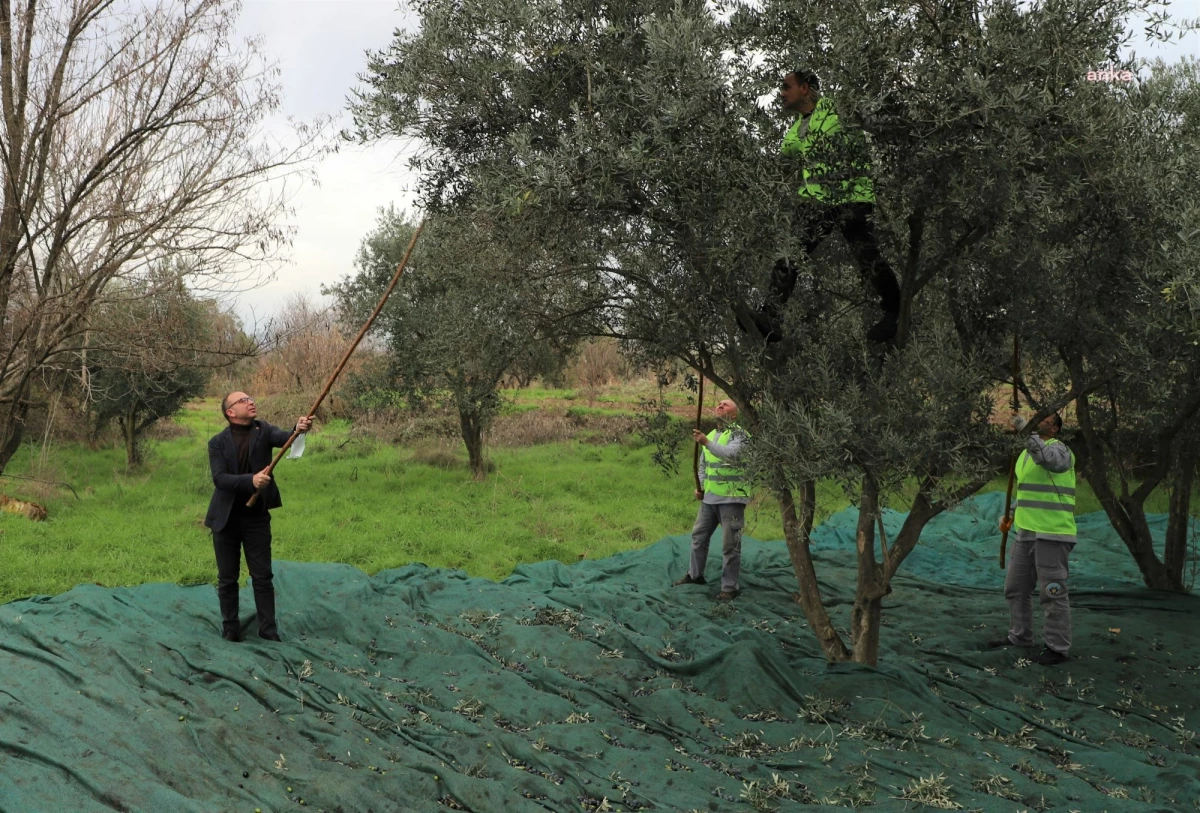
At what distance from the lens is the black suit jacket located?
825 centimetres

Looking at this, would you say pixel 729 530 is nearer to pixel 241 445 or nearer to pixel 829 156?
pixel 241 445

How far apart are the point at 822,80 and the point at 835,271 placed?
213 cm

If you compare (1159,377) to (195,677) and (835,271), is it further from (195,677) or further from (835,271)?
(195,677)

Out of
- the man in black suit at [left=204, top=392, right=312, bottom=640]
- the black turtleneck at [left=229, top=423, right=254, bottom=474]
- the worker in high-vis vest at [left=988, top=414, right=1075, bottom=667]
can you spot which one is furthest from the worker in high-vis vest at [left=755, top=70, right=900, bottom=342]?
the black turtleneck at [left=229, top=423, right=254, bottom=474]

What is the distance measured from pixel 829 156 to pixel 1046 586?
5611 millimetres

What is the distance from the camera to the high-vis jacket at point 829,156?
20.4ft

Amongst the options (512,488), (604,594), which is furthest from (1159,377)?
(512,488)

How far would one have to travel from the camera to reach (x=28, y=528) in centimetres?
1473

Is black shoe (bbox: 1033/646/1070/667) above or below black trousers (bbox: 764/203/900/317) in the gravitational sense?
below

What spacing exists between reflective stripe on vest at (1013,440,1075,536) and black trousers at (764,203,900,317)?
313cm

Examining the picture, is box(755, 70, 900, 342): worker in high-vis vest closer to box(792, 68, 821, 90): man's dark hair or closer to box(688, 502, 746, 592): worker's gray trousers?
box(792, 68, 821, 90): man's dark hair

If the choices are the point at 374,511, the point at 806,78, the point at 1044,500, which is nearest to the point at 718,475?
the point at 1044,500

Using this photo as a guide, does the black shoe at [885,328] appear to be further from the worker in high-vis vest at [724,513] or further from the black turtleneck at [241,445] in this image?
the black turtleneck at [241,445]

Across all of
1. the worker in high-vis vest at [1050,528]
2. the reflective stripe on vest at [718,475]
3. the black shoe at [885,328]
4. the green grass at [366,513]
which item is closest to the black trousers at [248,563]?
the green grass at [366,513]
